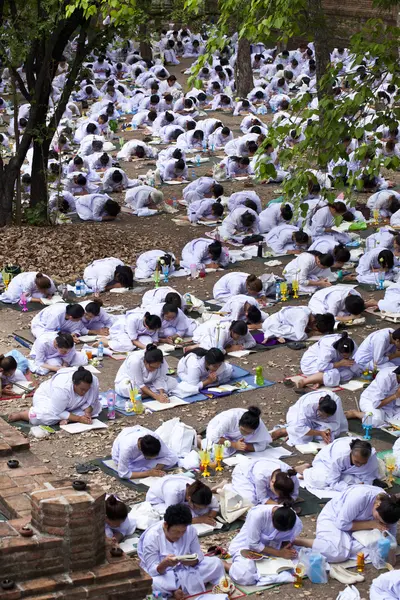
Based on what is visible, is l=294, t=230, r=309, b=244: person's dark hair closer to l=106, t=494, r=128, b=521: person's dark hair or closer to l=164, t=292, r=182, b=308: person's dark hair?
l=164, t=292, r=182, b=308: person's dark hair

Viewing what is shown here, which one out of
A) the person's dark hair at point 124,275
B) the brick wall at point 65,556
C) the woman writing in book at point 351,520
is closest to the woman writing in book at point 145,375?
the woman writing in book at point 351,520

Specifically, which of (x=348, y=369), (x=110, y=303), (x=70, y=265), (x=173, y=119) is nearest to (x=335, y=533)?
(x=348, y=369)

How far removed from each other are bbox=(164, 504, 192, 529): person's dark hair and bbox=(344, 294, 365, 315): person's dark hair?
6815 millimetres

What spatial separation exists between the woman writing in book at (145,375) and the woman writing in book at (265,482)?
260 centimetres

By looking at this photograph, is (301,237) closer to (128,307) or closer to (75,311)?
(128,307)

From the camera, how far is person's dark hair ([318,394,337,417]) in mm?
13125

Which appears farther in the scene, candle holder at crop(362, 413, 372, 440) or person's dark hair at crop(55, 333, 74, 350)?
person's dark hair at crop(55, 333, 74, 350)

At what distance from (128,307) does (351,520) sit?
685cm

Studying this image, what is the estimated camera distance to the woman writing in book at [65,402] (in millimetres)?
13562

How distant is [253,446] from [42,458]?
2111mm

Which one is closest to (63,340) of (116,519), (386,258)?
(116,519)

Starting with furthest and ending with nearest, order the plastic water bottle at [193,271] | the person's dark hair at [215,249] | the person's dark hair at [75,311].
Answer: the person's dark hair at [215,249], the plastic water bottle at [193,271], the person's dark hair at [75,311]

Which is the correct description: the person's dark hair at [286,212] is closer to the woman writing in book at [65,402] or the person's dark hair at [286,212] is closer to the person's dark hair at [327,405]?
the woman writing in book at [65,402]

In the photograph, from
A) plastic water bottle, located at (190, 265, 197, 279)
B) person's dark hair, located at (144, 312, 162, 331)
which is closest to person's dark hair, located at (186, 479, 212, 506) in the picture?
person's dark hair, located at (144, 312, 162, 331)
